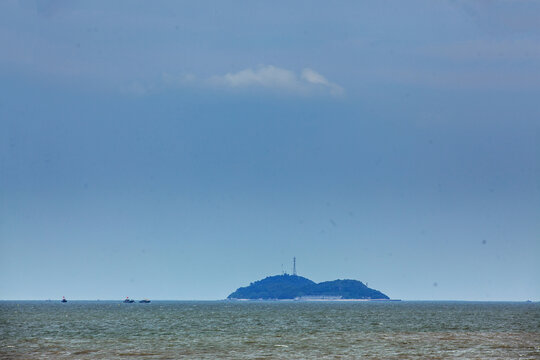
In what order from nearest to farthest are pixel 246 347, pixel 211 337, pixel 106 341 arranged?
pixel 246 347 → pixel 106 341 → pixel 211 337

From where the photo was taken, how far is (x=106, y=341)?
98.1 metres

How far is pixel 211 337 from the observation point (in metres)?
108

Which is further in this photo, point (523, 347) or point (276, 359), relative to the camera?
point (523, 347)

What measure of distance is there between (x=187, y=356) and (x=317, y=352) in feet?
47.1

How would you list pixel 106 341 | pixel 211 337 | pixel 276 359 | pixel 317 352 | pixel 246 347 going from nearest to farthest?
pixel 276 359 < pixel 317 352 < pixel 246 347 < pixel 106 341 < pixel 211 337

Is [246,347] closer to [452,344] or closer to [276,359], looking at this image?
[276,359]

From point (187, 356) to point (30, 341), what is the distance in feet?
→ 103

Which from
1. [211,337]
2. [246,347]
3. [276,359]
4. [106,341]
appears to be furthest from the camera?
[211,337]

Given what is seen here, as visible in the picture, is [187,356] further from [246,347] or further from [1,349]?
[1,349]

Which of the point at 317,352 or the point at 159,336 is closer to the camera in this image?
the point at 317,352

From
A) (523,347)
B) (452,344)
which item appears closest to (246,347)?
(452,344)

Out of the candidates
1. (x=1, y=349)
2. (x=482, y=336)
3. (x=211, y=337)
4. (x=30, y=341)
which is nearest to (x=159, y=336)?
(x=211, y=337)

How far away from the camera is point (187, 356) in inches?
3034

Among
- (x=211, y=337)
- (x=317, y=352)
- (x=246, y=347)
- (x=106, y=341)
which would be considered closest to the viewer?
(x=317, y=352)
